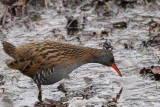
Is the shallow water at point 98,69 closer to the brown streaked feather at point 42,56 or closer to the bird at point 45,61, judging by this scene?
the bird at point 45,61

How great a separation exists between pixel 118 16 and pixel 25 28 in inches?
94.3

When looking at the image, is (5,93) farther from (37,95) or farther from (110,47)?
(110,47)

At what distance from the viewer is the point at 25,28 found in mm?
8820

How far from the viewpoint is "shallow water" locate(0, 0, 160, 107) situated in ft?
18.1

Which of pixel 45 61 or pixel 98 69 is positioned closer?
pixel 45 61

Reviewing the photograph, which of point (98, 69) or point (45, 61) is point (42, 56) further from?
point (98, 69)

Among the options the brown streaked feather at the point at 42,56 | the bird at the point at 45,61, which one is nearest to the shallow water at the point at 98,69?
the bird at the point at 45,61

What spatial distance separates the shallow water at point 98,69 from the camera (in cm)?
551

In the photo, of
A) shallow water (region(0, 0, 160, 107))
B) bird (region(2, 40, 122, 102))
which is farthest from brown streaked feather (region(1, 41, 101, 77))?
shallow water (region(0, 0, 160, 107))

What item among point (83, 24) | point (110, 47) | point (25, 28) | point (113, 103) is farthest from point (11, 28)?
point (113, 103)

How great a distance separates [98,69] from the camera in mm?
6680

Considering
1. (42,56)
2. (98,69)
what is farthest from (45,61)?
(98,69)

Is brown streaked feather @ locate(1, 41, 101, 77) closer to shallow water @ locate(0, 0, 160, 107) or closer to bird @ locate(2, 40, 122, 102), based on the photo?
bird @ locate(2, 40, 122, 102)

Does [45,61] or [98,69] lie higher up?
[45,61]
